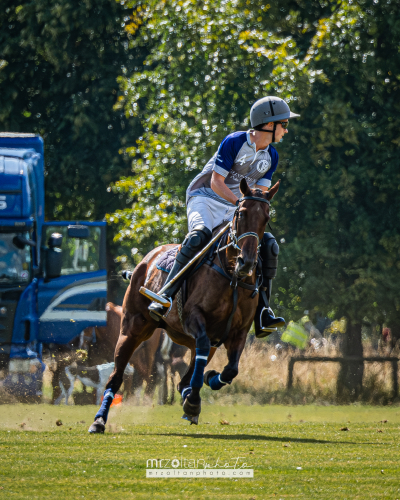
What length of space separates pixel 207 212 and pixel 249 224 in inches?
57.4

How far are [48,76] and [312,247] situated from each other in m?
10.6

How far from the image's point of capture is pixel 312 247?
21.2 m

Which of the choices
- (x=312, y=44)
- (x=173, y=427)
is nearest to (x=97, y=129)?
(x=312, y=44)

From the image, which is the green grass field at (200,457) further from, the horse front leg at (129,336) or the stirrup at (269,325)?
the stirrup at (269,325)

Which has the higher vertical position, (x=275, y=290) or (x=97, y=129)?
(x=97, y=129)

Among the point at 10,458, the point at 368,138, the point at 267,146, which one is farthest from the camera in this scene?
the point at 368,138

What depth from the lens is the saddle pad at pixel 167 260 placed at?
10.7 metres

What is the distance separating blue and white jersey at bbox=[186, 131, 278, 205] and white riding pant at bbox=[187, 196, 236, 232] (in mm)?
71

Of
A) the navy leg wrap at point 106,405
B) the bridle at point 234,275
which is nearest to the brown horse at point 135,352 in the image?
the navy leg wrap at point 106,405

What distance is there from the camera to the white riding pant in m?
10.2

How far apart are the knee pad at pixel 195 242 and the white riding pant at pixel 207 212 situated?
17 centimetres

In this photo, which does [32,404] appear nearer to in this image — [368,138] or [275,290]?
[275,290]

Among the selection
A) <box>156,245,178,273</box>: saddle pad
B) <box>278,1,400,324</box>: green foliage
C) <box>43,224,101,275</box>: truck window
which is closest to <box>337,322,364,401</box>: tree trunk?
<box>278,1,400,324</box>: green foliage

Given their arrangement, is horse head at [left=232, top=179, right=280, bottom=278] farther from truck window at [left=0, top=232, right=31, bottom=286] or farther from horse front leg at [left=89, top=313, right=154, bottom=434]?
truck window at [left=0, top=232, right=31, bottom=286]
